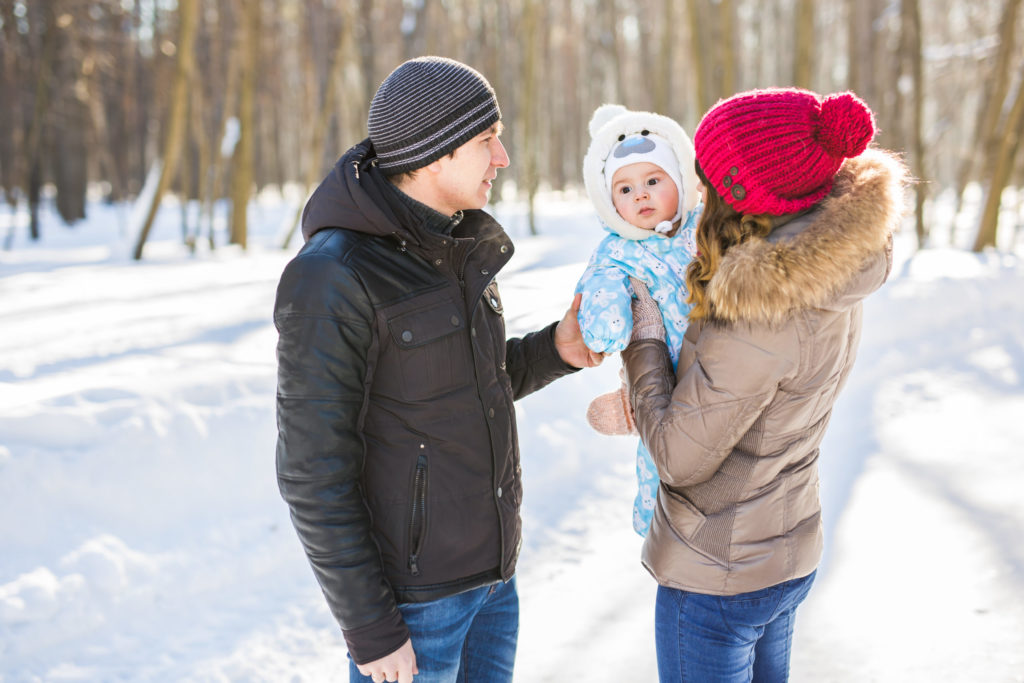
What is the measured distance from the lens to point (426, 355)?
162cm

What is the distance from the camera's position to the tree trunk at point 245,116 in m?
9.80

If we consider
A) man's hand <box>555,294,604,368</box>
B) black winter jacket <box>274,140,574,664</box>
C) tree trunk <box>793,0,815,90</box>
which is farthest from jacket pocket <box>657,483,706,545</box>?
tree trunk <box>793,0,815,90</box>

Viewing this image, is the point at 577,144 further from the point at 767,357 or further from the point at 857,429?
the point at 767,357

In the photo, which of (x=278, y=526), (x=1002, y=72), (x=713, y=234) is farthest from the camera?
(x=1002, y=72)

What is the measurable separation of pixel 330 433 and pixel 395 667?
51 cm

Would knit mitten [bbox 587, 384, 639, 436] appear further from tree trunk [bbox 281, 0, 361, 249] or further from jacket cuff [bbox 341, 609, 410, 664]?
tree trunk [bbox 281, 0, 361, 249]

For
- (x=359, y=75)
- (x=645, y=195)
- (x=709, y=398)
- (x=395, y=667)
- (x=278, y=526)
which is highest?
(x=645, y=195)

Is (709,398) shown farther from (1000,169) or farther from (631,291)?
(1000,169)

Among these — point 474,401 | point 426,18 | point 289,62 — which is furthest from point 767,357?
point 289,62

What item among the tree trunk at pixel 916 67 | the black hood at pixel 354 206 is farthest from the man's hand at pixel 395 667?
the tree trunk at pixel 916 67

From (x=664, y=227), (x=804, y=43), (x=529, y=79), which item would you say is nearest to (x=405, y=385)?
(x=664, y=227)

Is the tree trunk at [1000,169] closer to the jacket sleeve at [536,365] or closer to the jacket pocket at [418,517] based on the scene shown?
the jacket sleeve at [536,365]

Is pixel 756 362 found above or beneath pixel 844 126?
beneath

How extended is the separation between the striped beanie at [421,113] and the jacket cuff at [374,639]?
966mm
